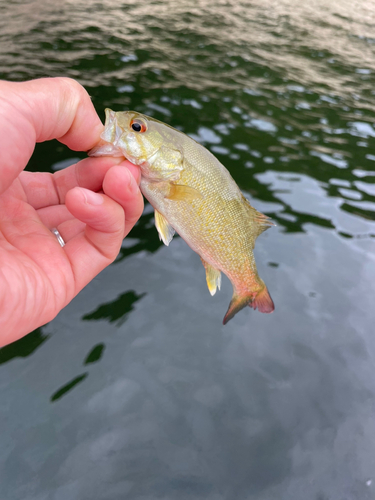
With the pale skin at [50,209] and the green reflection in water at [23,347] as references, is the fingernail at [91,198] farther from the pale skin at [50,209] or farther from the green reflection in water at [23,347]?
the green reflection in water at [23,347]

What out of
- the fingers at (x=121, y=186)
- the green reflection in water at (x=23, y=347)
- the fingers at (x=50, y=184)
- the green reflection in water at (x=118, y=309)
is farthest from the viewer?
the green reflection in water at (x=118, y=309)

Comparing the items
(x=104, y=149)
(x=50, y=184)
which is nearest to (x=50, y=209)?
(x=50, y=184)

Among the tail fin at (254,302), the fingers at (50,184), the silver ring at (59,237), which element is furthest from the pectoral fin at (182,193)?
the tail fin at (254,302)

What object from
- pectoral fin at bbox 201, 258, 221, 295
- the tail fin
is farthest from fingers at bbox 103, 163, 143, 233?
the tail fin

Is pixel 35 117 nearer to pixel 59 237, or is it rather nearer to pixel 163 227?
pixel 59 237

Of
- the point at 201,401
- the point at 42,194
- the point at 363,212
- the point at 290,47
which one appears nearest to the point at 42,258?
the point at 42,194

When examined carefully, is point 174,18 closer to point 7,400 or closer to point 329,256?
point 329,256
